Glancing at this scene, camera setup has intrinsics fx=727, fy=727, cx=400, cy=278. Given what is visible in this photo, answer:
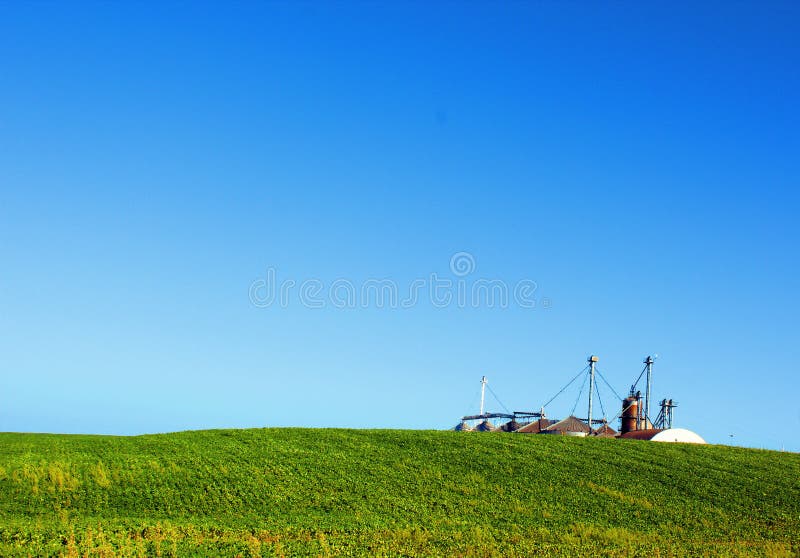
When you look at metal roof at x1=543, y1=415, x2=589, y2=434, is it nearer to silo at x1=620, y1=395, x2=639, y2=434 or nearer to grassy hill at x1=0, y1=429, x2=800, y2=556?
silo at x1=620, y1=395, x2=639, y2=434

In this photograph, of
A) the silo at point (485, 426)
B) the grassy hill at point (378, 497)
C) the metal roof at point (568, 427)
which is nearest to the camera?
the grassy hill at point (378, 497)

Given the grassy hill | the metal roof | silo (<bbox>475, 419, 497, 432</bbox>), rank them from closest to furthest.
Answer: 1. the grassy hill
2. the metal roof
3. silo (<bbox>475, 419, 497, 432</bbox>)

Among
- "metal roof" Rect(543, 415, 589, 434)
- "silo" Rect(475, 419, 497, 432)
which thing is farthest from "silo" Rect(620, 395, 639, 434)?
"silo" Rect(475, 419, 497, 432)

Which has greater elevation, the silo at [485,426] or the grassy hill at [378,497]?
the silo at [485,426]

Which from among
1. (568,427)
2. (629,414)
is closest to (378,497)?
(568,427)

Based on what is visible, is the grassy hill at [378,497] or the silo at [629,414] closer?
the grassy hill at [378,497]

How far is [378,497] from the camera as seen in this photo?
38.8 m

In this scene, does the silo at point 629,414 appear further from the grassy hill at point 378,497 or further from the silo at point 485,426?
the grassy hill at point 378,497

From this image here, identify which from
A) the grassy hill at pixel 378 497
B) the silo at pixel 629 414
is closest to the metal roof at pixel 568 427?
the silo at pixel 629 414

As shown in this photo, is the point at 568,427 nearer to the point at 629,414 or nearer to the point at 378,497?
the point at 629,414

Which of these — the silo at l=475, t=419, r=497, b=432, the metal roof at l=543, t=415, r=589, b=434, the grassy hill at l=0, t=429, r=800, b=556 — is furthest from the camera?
the silo at l=475, t=419, r=497, b=432

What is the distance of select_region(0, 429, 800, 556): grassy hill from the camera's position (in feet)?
94.2

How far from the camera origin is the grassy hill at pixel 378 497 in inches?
1131

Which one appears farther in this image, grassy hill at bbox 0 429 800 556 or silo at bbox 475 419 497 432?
silo at bbox 475 419 497 432
